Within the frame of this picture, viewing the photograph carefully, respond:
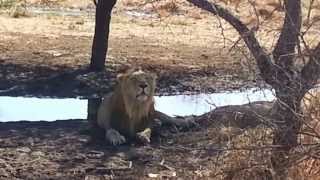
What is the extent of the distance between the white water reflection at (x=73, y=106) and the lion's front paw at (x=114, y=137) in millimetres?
1705

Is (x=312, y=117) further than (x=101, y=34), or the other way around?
(x=101, y=34)

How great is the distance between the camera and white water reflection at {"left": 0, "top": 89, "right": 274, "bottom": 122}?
39.5ft

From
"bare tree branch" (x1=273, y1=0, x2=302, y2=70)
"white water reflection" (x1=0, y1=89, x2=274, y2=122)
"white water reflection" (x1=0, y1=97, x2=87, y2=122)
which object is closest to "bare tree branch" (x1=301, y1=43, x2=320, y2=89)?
"bare tree branch" (x1=273, y1=0, x2=302, y2=70)

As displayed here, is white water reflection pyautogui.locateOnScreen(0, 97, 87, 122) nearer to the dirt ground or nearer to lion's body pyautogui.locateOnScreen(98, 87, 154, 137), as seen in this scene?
the dirt ground

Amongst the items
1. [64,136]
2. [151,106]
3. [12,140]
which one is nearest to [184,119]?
[151,106]

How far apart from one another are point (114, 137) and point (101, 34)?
5.01m

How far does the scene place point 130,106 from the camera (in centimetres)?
1022

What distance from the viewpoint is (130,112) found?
33.7ft

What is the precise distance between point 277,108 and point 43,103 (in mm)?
5541

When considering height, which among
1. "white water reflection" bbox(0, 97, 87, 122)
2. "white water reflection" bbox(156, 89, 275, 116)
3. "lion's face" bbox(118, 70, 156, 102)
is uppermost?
"lion's face" bbox(118, 70, 156, 102)

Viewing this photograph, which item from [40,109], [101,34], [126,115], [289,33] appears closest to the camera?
[289,33]

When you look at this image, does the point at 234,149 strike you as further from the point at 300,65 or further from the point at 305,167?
the point at 300,65

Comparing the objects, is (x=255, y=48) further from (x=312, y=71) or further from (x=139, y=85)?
(x=139, y=85)

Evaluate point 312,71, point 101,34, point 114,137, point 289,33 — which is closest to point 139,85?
point 114,137
